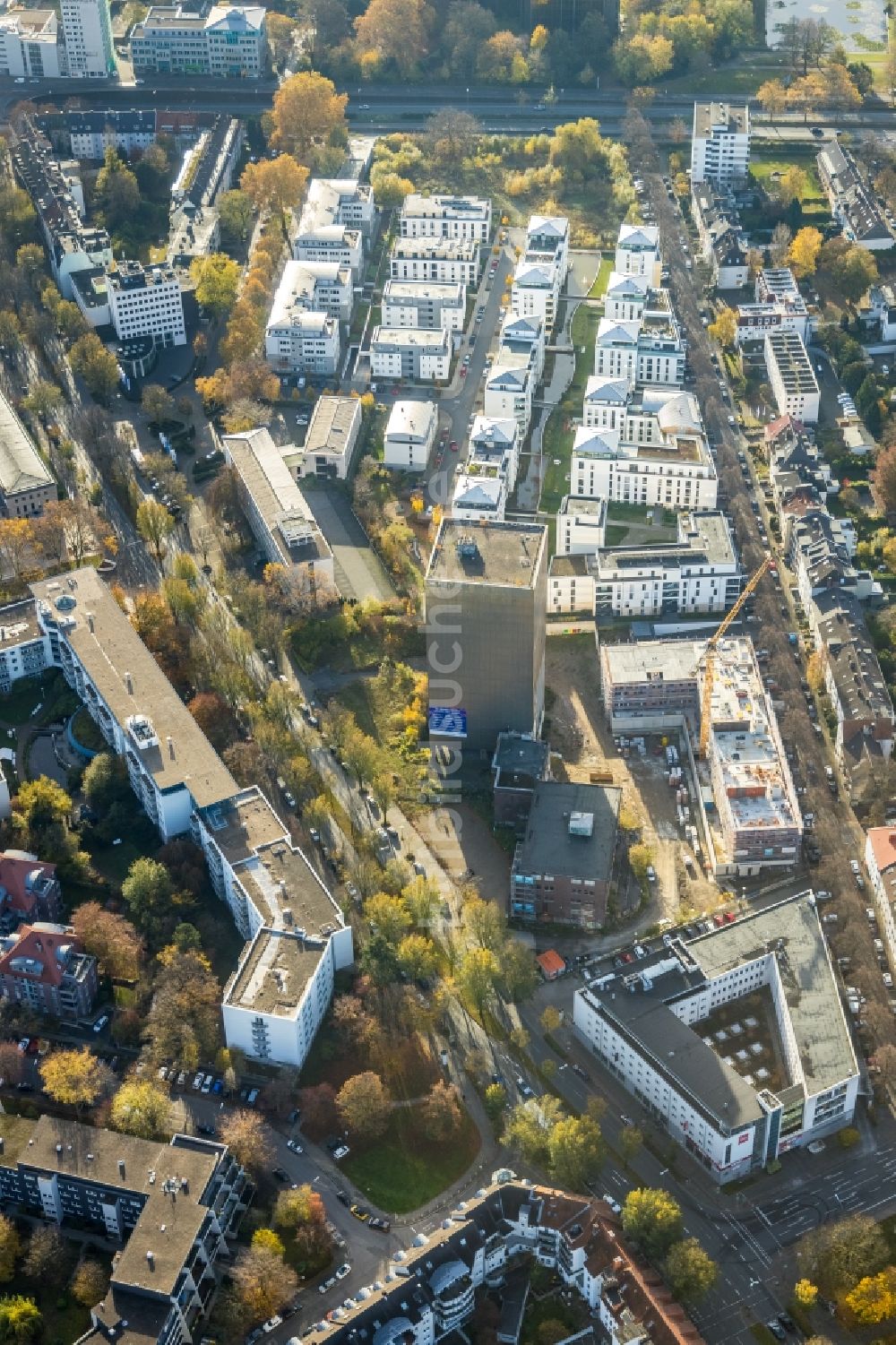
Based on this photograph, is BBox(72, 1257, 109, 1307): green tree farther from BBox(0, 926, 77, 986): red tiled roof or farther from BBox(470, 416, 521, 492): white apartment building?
BBox(470, 416, 521, 492): white apartment building

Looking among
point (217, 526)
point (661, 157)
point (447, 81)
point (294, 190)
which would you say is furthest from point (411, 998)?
point (447, 81)

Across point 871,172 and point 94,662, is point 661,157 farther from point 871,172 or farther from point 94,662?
point 94,662

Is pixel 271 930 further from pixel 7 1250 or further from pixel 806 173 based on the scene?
pixel 806 173

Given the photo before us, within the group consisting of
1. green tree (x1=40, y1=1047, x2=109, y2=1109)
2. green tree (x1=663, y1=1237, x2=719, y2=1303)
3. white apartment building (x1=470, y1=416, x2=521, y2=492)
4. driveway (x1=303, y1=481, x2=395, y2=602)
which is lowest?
green tree (x1=663, y1=1237, x2=719, y2=1303)

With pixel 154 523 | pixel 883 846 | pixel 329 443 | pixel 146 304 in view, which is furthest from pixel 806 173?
pixel 883 846

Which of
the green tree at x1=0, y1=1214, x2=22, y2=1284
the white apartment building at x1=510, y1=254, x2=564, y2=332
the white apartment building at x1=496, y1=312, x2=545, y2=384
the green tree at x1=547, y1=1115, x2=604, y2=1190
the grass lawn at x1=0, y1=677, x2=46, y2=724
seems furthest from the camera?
the white apartment building at x1=510, y1=254, x2=564, y2=332

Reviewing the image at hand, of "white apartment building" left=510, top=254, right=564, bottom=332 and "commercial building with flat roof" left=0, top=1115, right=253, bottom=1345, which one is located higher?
"white apartment building" left=510, top=254, right=564, bottom=332

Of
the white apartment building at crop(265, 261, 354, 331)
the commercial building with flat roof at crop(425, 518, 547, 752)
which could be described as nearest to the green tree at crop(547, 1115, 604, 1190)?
the commercial building with flat roof at crop(425, 518, 547, 752)
